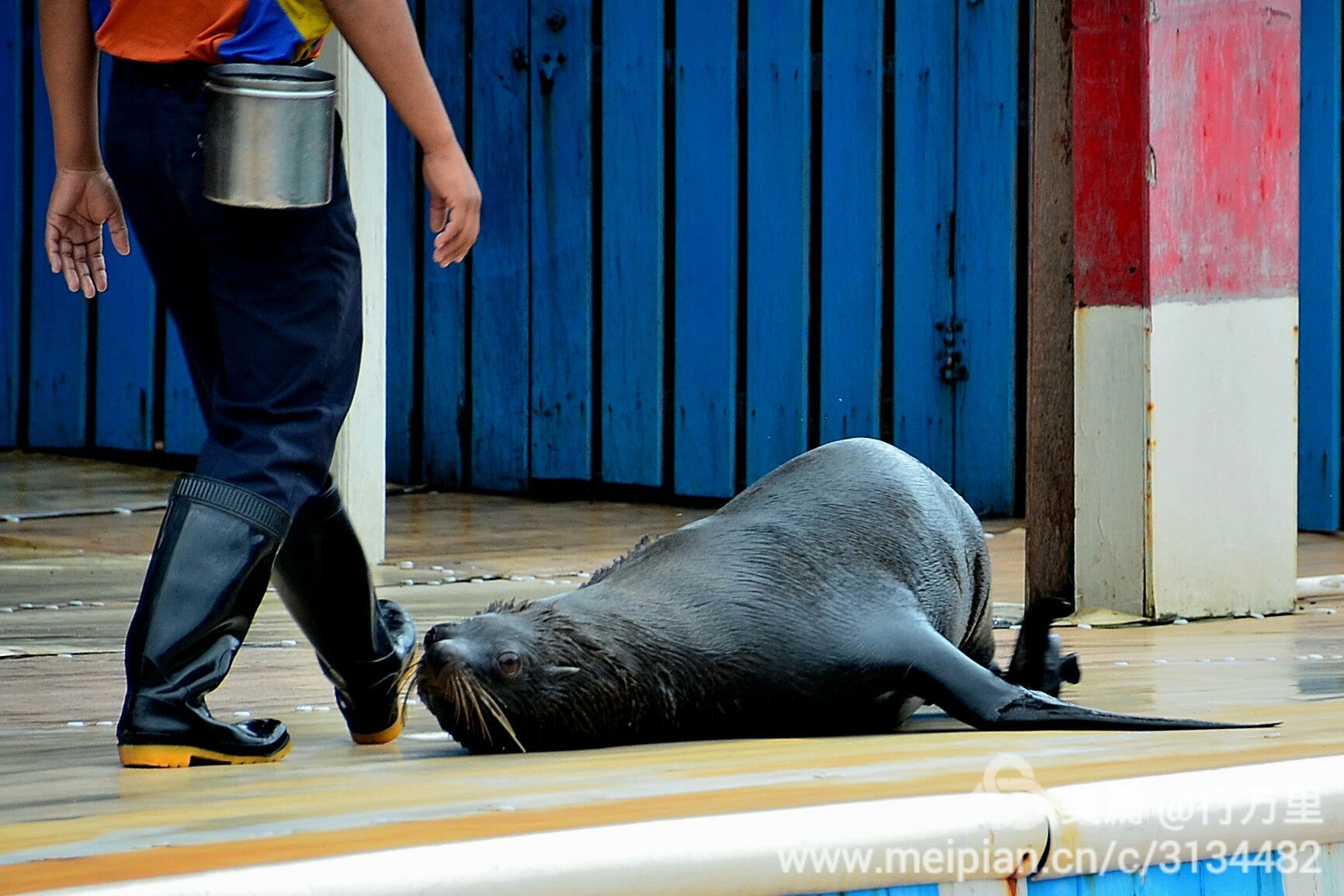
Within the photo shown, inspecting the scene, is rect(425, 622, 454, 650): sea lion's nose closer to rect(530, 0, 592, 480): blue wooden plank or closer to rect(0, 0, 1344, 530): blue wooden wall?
rect(0, 0, 1344, 530): blue wooden wall

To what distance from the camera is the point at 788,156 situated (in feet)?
27.8

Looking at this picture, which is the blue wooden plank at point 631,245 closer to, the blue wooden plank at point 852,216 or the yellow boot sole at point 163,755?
the blue wooden plank at point 852,216

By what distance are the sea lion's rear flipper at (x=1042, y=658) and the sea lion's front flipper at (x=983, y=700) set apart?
51 cm

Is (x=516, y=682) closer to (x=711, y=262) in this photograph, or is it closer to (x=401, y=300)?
(x=711, y=262)

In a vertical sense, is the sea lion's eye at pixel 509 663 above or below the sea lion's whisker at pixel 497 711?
above

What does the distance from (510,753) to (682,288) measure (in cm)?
604

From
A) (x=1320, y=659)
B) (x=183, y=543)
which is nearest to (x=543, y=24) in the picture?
(x=1320, y=659)

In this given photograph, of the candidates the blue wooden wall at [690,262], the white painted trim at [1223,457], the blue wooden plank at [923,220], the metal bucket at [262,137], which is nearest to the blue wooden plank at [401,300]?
the blue wooden wall at [690,262]

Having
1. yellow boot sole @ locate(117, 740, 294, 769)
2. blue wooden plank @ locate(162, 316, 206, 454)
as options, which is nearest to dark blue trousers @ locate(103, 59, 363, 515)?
yellow boot sole @ locate(117, 740, 294, 769)

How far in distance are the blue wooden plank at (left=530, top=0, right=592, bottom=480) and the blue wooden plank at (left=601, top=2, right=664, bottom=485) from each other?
94mm

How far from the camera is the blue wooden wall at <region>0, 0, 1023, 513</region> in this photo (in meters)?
8.11

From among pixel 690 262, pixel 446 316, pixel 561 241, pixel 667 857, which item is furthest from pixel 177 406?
pixel 667 857

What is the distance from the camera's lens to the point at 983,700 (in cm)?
308

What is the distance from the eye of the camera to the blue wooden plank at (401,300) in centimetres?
970
